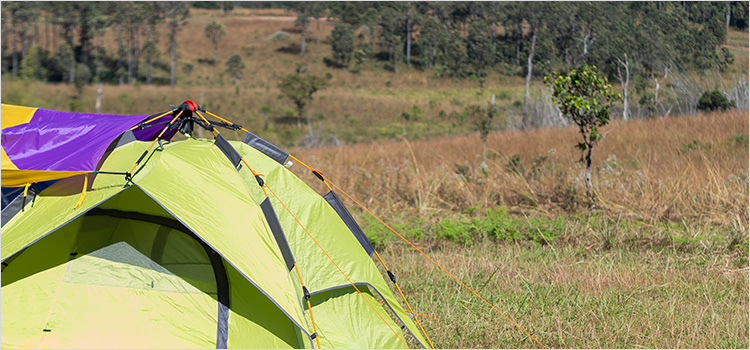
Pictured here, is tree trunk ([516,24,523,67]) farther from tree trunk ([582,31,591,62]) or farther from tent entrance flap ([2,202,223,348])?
tent entrance flap ([2,202,223,348])

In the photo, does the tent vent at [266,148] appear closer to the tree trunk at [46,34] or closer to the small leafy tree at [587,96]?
the small leafy tree at [587,96]

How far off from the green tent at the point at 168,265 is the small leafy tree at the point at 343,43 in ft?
186

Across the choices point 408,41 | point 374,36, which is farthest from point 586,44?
point 374,36

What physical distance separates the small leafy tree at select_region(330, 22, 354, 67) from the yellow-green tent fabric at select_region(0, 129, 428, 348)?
56.8 meters

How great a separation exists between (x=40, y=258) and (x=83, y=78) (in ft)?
178

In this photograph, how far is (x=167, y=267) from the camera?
3.63 m

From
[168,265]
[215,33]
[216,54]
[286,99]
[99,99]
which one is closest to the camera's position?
[168,265]

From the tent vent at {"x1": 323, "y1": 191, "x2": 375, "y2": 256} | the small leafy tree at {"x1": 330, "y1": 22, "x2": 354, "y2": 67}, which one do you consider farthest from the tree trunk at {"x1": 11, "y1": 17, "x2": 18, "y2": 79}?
the tent vent at {"x1": 323, "y1": 191, "x2": 375, "y2": 256}

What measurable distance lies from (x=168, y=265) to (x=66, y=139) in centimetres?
120

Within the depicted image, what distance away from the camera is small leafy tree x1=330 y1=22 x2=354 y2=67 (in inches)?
2315

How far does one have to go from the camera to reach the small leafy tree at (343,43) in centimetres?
5881

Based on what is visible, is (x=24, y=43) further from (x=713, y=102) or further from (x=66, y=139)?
(x=66, y=139)

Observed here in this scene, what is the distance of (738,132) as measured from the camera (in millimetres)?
12922

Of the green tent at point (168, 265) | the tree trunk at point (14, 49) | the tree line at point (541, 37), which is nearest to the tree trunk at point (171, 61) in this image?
the tree trunk at point (14, 49)
